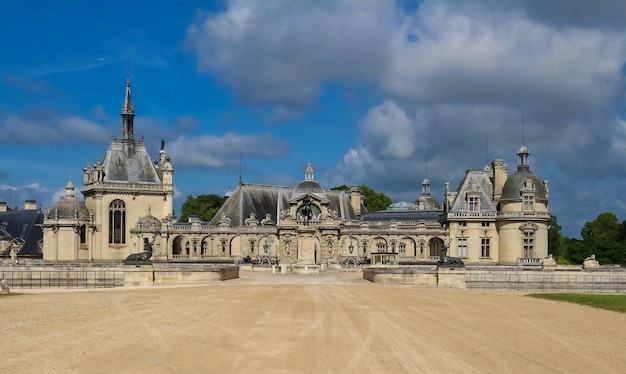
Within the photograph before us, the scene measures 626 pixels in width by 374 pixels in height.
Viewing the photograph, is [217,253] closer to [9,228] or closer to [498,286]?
[9,228]

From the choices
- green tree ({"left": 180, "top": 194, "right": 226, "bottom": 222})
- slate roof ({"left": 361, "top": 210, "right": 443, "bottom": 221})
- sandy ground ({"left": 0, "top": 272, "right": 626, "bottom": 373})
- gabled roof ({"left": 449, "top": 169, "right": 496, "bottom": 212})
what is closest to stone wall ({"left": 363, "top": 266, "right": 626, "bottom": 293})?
sandy ground ({"left": 0, "top": 272, "right": 626, "bottom": 373})

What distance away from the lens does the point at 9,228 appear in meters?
90.2

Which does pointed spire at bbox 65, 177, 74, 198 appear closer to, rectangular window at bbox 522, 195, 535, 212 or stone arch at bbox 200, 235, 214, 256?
stone arch at bbox 200, 235, 214, 256

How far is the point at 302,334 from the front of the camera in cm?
2464

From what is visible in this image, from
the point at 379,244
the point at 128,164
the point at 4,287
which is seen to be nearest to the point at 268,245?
the point at 379,244

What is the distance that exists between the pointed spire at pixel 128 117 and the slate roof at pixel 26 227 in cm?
1440

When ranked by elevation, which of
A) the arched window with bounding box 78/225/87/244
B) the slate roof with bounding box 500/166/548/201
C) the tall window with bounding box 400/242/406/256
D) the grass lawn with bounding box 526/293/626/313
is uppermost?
the slate roof with bounding box 500/166/548/201

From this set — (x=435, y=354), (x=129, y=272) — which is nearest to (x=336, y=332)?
(x=435, y=354)

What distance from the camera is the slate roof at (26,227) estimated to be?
85.9 m

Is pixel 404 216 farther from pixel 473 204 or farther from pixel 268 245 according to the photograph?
pixel 268 245

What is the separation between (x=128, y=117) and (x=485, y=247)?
148 ft

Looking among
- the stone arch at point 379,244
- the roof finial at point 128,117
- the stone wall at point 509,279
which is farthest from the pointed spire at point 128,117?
the stone wall at point 509,279

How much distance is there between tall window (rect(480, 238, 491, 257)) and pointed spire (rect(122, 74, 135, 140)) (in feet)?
141

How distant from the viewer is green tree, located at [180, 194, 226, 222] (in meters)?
119
